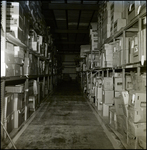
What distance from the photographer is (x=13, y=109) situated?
3.20m

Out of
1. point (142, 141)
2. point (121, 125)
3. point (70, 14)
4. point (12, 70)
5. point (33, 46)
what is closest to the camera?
point (142, 141)

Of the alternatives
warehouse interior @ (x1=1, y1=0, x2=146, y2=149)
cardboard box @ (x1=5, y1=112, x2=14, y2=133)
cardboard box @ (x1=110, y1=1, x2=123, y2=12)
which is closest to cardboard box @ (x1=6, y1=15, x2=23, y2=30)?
warehouse interior @ (x1=1, y1=0, x2=146, y2=149)

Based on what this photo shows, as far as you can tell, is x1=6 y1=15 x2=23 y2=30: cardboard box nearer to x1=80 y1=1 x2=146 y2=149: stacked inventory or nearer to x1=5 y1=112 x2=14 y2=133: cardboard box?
x1=5 y1=112 x2=14 y2=133: cardboard box

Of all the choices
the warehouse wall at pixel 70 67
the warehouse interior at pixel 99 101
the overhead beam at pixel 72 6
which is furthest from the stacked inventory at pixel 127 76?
the warehouse wall at pixel 70 67

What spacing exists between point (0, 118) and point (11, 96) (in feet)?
2.09

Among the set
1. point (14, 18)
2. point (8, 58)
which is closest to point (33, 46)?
point (14, 18)

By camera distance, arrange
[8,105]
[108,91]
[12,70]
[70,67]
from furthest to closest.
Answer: [70,67]
[108,91]
[12,70]
[8,105]

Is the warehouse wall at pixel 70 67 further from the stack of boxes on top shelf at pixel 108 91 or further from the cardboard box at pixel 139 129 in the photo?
the cardboard box at pixel 139 129

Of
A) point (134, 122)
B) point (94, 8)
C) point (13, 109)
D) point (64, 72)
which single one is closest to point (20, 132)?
point (13, 109)

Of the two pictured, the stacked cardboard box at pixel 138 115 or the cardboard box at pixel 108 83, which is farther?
the cardboard box at pixel 108 83

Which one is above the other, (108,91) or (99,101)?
(108,91)

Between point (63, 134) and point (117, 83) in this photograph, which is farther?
point (117, 83)

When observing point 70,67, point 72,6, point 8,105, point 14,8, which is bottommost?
point 8,105

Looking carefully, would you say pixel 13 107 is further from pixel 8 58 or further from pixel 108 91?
pixel 108 91
